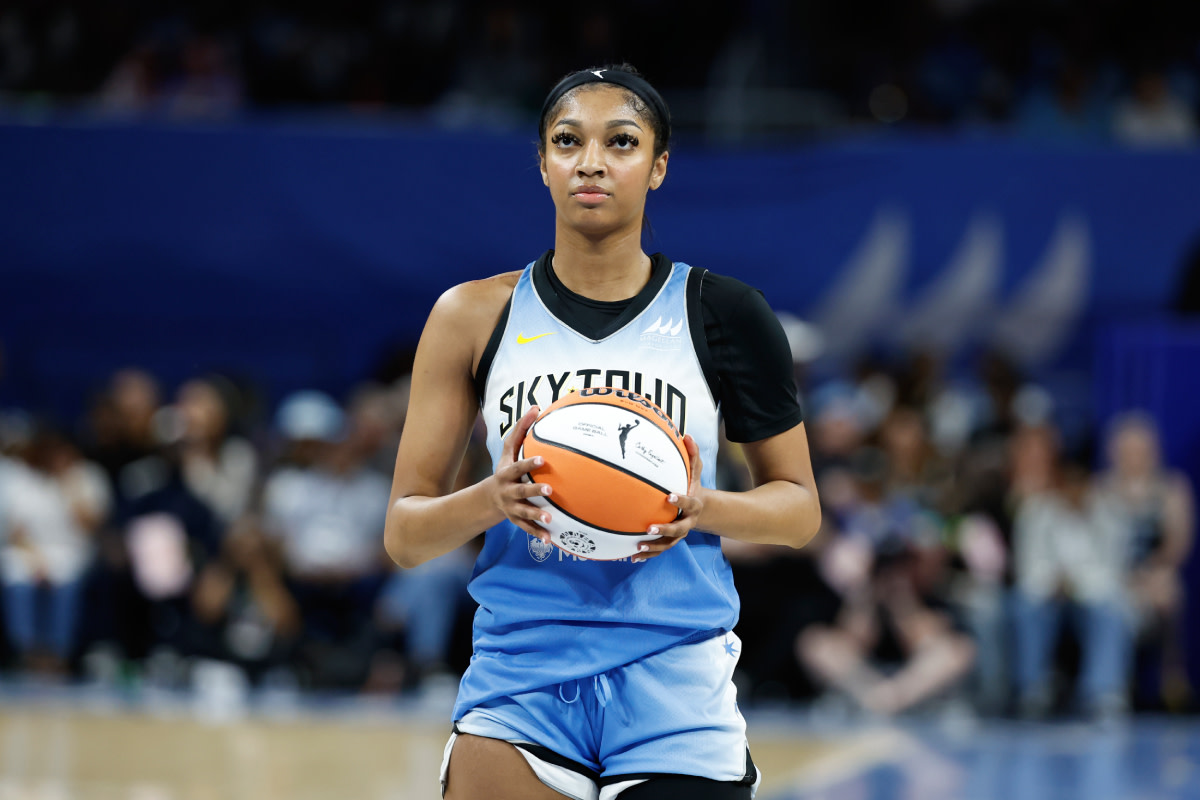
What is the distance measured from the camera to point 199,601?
9055mm

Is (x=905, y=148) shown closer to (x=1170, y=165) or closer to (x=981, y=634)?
(x=1170, y=165)

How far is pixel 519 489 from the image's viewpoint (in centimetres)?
226

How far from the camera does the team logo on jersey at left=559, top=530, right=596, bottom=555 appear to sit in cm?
231

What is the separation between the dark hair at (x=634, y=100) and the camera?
2.55 m

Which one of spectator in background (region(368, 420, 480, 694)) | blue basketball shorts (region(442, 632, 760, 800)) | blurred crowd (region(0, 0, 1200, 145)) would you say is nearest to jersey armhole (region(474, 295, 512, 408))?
blue basketball shorts (region(442, 632, 760, 800))

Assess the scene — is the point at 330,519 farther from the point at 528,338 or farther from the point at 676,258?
the point at 528,338

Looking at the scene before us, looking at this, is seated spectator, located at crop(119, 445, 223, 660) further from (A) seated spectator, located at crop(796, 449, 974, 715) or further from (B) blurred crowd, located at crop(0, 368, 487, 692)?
(A) seated spectator, located at crop(796, 449, 974, 715)

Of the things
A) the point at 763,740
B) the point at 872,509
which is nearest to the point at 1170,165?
the point at 872,509

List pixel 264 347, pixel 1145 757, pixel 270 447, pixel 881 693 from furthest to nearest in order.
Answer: pixel 264 347
pixel 270 447
pixel 881 693
pixel 1145 757

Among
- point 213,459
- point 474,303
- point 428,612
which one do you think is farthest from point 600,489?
point 213,459

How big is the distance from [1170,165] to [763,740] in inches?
238


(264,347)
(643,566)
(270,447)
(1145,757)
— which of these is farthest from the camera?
(264,347)

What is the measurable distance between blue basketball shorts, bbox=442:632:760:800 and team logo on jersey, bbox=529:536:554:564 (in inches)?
8.4

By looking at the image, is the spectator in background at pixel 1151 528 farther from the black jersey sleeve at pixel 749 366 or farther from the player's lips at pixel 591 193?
the player's lips at pixel 591 193
